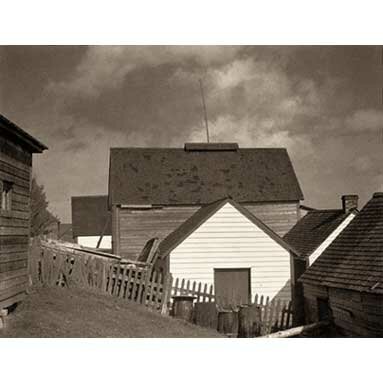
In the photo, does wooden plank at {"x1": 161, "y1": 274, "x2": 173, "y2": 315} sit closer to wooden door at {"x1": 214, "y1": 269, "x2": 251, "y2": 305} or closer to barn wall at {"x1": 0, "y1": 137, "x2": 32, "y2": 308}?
wooden door at {"x1": 214, "y1": 269, "x2": 251, "y2": 305}

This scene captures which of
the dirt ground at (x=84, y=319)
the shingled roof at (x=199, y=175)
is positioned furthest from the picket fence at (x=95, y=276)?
the shingled roof at (x=199, y=175)

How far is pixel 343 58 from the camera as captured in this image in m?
12.7

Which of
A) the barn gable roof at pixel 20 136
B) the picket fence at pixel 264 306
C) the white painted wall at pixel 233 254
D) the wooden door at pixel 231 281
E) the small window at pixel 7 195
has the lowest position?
the picket fence at pixel 264 306

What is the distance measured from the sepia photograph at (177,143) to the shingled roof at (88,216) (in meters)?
29.9

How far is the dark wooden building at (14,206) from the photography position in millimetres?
12352

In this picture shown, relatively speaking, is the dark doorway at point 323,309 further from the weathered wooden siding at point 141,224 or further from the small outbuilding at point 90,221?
the small outbuilding at point 90,221

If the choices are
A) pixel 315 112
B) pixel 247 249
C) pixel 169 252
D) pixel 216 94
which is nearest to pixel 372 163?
pixel 315 112

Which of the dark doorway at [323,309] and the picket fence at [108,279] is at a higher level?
the picket fence at [108,279]

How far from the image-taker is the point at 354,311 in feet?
47.8

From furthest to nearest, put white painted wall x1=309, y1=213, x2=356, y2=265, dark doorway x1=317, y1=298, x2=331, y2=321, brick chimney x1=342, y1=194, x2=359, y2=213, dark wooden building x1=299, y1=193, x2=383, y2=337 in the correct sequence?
brick chimney x1=342, y1=194, x2=359, y2=213 < white painted wall x1=309, y1=213, x2=356, y2=265 < dark doorway x1=317, y1=298, x2=331, y2=321 < dark wooden building x1=299, y1=193, x2=383, y2=337

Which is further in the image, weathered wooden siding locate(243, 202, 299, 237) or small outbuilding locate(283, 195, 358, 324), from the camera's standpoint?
weathered wooden siding locate(243, 202, 299, 237)

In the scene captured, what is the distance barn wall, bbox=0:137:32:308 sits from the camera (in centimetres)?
1240

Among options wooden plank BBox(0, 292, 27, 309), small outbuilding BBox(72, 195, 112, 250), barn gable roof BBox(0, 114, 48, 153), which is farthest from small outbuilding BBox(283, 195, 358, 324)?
small outbuilding BBox(72, 195, 112, 250)

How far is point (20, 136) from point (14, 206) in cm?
169
